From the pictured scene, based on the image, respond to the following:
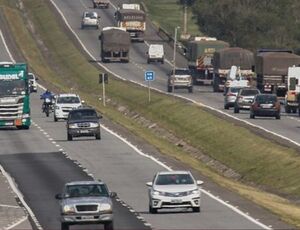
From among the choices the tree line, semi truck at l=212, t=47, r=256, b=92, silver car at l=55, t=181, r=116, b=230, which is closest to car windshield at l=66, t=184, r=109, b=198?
silver car at l=55, t=181, r=116, b=230

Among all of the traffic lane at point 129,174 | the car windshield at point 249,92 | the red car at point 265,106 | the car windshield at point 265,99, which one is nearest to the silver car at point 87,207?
the traffic lane at point 129,174

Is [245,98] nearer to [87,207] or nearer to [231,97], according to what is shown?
[231,97]

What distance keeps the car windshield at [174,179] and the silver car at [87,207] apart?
4570 millimetres

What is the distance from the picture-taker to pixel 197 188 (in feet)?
151

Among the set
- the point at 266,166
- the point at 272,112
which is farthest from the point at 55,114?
the point at 266,166

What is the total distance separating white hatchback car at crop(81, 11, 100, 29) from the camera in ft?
579

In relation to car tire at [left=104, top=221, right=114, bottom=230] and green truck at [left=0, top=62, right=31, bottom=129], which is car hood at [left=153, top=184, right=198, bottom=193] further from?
green truck at [left=0, top=62, right=31, bottom=129]

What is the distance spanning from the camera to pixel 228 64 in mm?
123688

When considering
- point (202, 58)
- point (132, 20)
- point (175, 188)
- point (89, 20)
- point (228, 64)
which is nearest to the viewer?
point (175, 188)

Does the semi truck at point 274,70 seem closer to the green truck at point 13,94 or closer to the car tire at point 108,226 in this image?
the green truck at point 13,94

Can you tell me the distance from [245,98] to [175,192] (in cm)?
5090

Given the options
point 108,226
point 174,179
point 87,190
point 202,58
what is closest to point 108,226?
point 108,226

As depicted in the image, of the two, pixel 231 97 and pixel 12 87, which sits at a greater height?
pixel 12 87

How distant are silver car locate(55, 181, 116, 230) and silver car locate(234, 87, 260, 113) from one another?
53918 mm
